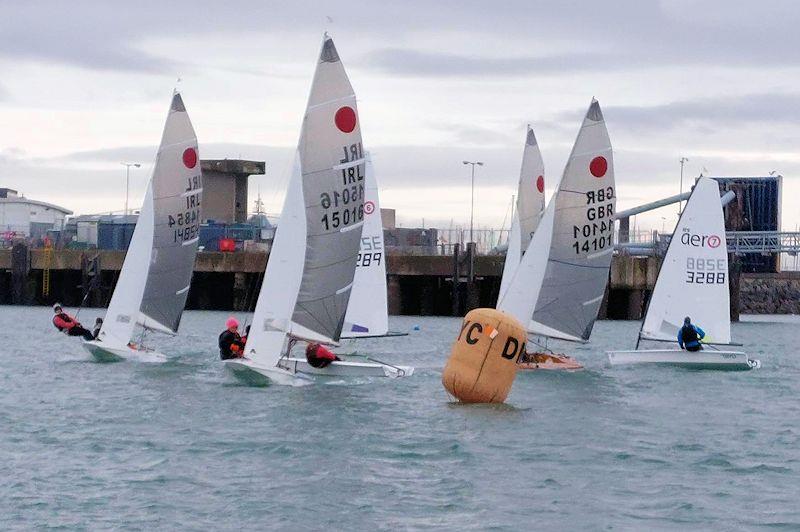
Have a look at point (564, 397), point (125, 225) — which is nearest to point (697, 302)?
point (564, 397)

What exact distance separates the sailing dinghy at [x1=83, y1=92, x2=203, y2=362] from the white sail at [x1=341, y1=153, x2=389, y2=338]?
4351 mm

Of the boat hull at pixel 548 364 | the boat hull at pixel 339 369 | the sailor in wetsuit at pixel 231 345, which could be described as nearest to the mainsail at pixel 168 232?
the sailor in wetsuit at pixel 231 345

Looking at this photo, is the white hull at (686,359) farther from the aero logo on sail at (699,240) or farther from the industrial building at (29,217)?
the industrial building at (29,217)

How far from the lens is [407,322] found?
224 ft

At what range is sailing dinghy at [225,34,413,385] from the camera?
30469mm

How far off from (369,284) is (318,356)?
874 centimetres

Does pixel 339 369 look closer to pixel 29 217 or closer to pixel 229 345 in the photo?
pixel 229 345

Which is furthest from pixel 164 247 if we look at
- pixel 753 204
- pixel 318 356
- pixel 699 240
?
pixel 753 204

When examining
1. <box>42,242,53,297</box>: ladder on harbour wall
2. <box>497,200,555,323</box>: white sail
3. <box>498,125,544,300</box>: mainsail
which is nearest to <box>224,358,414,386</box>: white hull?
<box>497,200,555,323</box>: white sail

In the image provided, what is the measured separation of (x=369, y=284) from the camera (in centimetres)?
3931

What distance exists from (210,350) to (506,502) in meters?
25.4

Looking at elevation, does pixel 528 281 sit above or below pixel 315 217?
below

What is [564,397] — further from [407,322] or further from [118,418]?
[407,322]

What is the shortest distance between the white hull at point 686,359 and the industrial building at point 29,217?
73566 mm
